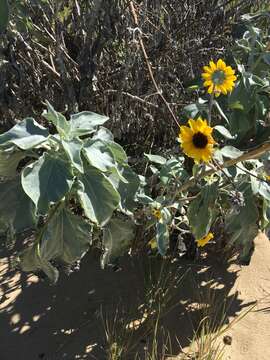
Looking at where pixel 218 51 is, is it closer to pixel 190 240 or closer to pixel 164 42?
pixel 164 42

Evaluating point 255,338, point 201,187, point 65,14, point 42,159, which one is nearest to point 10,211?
point 42,159

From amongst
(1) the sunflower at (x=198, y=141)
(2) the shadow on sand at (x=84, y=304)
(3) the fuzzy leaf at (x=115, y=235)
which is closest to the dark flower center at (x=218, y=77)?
(1) the sunflower at (x=198, y=141)

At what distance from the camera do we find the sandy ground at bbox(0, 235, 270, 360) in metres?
2.21

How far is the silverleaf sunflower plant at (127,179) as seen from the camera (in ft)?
5.19

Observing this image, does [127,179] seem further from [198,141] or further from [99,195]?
[198,141]

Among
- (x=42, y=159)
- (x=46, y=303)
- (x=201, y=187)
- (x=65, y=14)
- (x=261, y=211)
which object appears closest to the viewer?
(x=42, y=159)

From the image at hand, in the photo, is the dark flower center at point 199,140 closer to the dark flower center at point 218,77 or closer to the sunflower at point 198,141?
the sunflower at point 198,141

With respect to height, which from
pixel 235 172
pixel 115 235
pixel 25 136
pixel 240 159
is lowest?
pixel 115 235

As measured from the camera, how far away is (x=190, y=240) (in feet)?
8.29

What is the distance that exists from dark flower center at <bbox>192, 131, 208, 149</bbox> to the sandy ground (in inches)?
39.1

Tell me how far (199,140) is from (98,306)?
3.74ft

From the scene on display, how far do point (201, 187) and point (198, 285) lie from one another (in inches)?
29.6

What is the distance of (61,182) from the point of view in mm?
1562

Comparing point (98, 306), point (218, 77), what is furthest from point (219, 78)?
point (98, 306)
